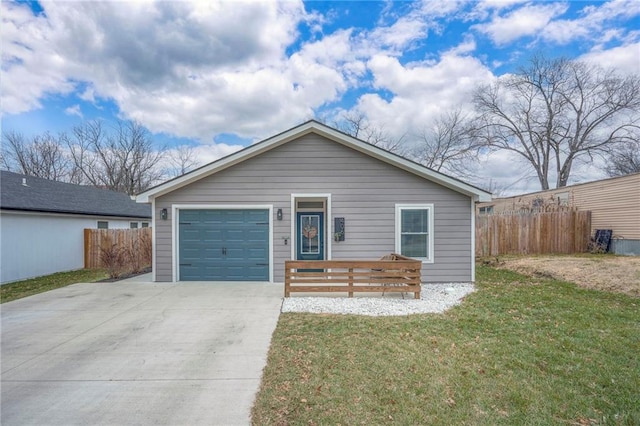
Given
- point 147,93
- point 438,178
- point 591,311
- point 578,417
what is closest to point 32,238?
point 147,93

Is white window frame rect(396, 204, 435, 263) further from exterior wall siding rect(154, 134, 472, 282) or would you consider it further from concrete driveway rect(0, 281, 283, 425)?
concrete driveway rect(0, 281, 283, 425)

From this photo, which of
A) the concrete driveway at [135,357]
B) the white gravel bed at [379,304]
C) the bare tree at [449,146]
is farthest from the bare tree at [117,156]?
the white gravel bed at [379,304]

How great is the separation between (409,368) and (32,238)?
1364 centimetres

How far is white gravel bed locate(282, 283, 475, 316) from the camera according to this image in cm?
605

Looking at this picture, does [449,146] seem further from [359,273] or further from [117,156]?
[117,156]

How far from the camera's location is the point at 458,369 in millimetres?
3709

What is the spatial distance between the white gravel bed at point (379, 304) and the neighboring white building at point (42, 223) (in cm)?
1013

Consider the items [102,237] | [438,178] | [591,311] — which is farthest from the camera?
[102,237]

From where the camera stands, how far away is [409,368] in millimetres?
3715

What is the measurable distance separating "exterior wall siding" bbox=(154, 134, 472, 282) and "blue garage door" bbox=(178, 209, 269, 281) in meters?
0.32

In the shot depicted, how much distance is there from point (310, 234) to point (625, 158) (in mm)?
27815

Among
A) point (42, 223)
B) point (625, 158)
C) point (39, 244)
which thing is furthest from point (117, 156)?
point (625, 158)

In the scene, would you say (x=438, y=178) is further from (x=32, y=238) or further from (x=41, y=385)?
(x=32, y=238)

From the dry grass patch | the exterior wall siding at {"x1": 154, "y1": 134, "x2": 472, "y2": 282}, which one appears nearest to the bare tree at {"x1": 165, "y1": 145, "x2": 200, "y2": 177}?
the exterior wall siding at {"x1": 154, "y1": 134, "x2": 472, "y2": 282}
